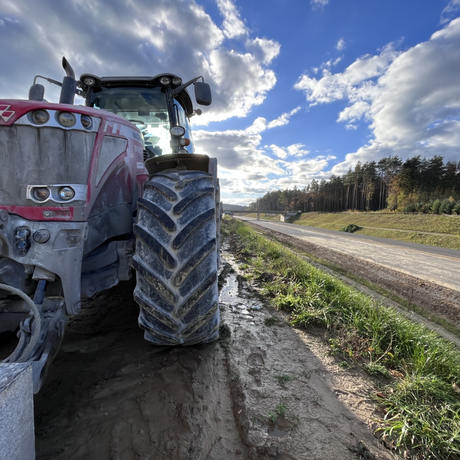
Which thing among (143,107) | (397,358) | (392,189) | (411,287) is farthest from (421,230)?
(392,189)

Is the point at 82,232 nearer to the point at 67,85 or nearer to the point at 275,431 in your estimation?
the point at 67,85

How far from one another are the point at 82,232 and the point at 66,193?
0.87 feet

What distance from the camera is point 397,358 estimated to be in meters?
2.48

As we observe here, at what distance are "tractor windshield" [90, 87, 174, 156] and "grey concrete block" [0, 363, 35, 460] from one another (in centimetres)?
283

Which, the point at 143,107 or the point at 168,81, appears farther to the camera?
the point at 143,107

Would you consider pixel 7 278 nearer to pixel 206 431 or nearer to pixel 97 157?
pixel 97 157

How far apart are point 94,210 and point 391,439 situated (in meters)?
2.43

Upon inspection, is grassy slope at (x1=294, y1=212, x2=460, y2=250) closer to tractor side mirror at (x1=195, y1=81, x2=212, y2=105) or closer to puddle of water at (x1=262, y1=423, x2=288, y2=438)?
tractor side mirror at (x1=195, y1=81, x2=212, y2=105)

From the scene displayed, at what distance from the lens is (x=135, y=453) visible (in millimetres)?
1325

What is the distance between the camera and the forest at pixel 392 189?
30.7 metres

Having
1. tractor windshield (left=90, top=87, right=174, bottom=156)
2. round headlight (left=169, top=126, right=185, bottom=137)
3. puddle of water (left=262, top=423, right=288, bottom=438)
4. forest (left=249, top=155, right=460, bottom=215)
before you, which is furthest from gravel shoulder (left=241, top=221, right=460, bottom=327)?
forest (left=249, top=155, right=460, bottom=215)

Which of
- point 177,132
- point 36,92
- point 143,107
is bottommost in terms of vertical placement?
point 177,132

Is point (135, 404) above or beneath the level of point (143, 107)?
beneath

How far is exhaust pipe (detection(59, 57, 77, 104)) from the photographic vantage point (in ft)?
7.24
